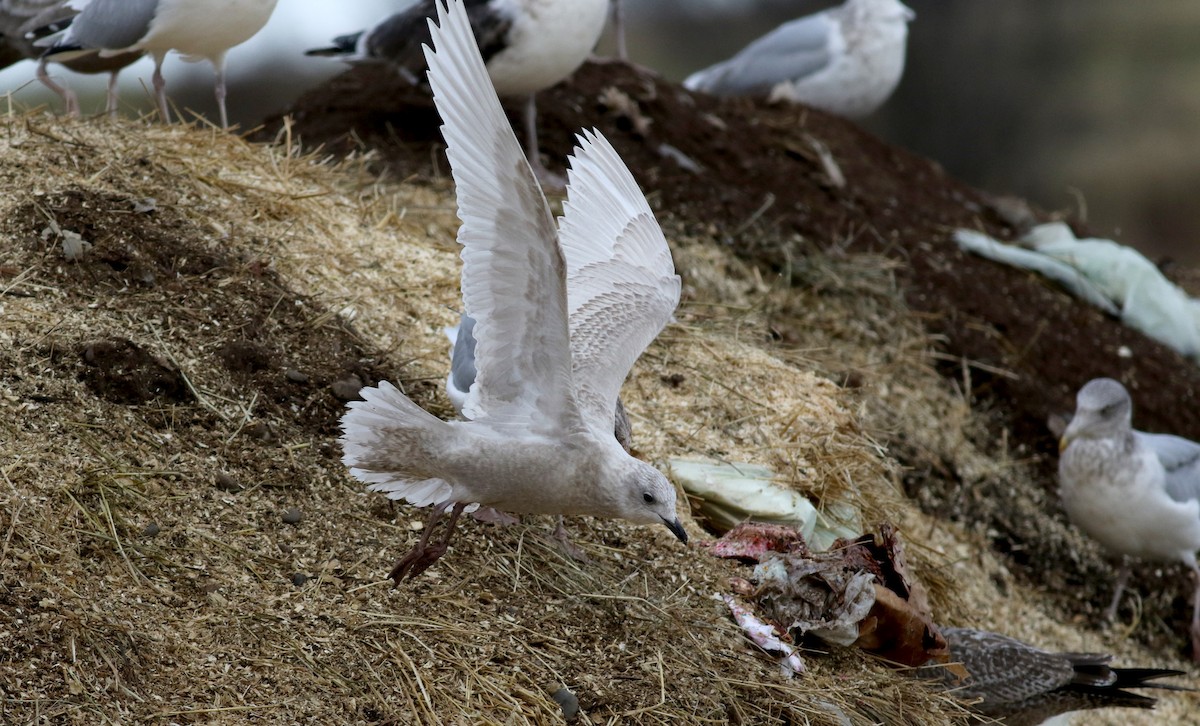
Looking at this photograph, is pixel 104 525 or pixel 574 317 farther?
pixel 574 317

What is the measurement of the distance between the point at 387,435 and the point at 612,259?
0.99 meters

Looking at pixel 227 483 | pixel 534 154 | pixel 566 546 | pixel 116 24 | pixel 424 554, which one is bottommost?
pixel 566 546

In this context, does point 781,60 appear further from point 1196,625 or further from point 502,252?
point 502,252

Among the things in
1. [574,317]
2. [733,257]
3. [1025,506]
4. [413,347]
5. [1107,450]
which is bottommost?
[1025,506]

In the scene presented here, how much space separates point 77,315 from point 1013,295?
4348mm

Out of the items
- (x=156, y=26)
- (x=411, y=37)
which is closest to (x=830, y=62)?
(x=411, y=37)

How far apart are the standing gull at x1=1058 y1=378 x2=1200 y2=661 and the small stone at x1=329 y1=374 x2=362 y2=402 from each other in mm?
2823

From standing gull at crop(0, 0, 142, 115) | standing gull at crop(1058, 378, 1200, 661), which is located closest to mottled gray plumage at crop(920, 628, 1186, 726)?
standing gull at crop(1058, 378, 1200, 661)

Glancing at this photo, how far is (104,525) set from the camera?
3096 millimetres

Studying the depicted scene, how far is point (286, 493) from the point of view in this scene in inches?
136

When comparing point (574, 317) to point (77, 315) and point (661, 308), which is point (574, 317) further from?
point (77, 315)

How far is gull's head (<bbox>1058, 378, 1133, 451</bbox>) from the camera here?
509 cm

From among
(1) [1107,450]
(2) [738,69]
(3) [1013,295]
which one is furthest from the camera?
(2) [738,69]

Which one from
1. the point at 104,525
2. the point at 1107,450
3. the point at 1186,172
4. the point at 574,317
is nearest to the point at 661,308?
the point at 574,317
